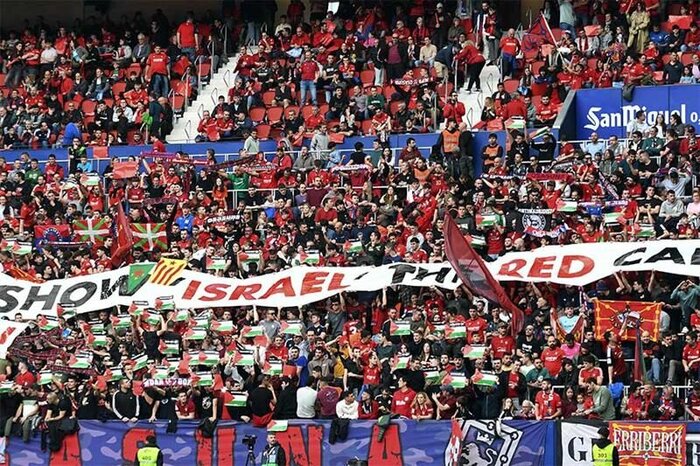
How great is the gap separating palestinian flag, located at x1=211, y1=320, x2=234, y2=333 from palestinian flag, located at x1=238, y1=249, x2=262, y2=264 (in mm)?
1822

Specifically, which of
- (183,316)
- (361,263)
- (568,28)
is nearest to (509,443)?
(361,263)

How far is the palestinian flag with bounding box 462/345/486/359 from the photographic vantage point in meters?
27.8

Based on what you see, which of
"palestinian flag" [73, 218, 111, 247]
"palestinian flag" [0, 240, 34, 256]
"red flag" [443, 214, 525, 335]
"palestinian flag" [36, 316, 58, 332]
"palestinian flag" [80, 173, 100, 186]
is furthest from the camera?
"palestinian flag" [80, 173, 100, 186]

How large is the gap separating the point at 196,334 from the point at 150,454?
11.2 feet

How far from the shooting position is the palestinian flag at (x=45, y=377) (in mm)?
29250

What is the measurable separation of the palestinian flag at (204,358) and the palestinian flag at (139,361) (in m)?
0.82

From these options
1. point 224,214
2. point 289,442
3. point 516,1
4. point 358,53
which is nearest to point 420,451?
point 289,442

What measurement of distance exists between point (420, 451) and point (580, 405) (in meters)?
2.26

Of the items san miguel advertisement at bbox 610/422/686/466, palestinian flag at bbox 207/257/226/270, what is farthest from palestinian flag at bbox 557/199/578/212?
palestinian flag at bbox 207/257/226/270

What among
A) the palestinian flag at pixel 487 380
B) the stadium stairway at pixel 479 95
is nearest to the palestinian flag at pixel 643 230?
the palestinian flag at pixel 487 380

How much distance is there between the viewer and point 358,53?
125 feet

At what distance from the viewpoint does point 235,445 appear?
2758 centimetres

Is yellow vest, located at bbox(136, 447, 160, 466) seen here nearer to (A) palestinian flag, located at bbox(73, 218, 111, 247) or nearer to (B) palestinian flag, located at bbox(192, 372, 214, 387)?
(B) palestinian flag, located at bbox(192, 372, 214, 387)

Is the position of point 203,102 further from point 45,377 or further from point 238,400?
point 238,400
